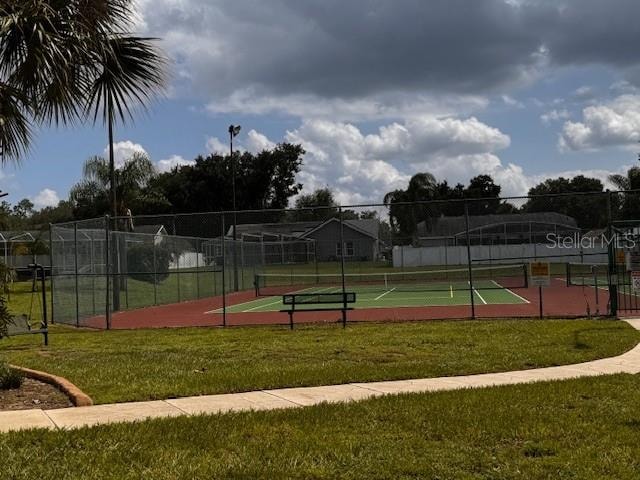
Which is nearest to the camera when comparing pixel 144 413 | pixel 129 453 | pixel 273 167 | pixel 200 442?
pixel 129 453

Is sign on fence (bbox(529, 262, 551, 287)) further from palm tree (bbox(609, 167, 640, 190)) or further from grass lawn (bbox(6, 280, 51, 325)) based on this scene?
palm tree (bbox(609, 167, 640, 190))

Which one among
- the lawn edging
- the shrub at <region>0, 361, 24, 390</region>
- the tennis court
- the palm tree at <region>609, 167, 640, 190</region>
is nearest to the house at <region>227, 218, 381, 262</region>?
the tennis court

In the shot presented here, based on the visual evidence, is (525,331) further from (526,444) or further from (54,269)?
(54,269)

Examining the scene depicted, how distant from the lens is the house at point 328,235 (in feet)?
77.1

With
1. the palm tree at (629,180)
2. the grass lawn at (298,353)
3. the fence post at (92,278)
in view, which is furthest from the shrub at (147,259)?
the palm tree at (629,180)

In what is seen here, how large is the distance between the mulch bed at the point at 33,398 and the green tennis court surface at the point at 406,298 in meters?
12.5

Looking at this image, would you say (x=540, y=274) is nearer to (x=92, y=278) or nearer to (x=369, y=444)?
(x=369, y=444)

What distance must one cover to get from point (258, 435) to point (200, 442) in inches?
20.5

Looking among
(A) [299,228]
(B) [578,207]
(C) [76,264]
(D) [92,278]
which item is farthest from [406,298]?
(C) [76,264]

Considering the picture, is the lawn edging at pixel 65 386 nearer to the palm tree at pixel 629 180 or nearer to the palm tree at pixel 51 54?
the palm tree at pixel 51 54

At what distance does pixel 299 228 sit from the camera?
29578mm

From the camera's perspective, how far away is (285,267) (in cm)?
3186

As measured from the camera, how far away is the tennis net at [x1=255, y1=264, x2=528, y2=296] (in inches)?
1087

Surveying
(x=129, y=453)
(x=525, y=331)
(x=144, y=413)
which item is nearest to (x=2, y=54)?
(x=144, y=413)
